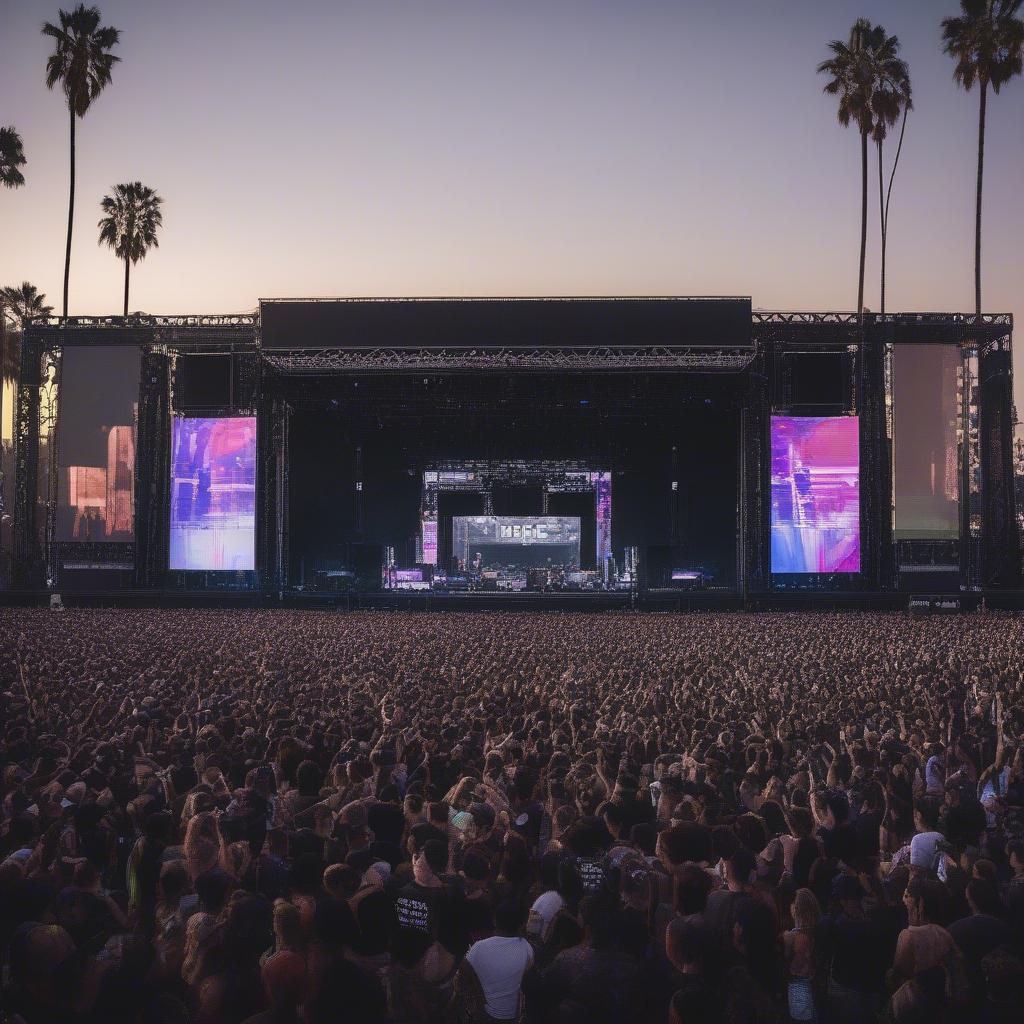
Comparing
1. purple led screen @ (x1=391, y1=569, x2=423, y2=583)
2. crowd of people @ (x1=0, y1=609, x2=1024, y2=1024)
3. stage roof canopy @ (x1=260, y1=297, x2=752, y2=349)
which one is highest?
stage roof canopy @ (x1=260, y1=297, x2=752, y2=349)

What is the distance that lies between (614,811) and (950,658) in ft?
42.7

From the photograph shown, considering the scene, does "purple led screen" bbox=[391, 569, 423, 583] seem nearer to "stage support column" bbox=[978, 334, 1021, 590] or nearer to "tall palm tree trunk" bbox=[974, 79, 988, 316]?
"stage support column" bbox=[978, 334, 1021, 590]

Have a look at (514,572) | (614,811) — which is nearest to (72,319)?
(514,572)

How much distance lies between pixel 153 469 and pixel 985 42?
34.7 m

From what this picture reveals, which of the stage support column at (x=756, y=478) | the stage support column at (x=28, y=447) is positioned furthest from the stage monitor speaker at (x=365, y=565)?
the stage support column at (x=756, y=478)

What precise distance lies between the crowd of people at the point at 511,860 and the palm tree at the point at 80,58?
117 feet

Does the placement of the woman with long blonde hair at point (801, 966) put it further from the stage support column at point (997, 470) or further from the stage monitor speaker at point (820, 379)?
the stage support column at point (997, 470)

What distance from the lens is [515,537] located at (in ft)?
188

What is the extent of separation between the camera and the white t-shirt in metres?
4.95

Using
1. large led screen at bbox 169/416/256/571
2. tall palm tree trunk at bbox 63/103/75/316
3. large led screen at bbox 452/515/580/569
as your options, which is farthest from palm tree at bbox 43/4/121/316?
large led screen at bbox 452/515/580/569

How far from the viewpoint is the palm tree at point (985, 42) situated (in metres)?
38.4

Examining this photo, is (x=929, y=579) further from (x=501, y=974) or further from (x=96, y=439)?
(x=501, y=974)

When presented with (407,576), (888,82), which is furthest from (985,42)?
(407,576)

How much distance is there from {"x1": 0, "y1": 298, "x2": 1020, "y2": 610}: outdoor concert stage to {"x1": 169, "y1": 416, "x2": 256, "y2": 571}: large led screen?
8 cm
